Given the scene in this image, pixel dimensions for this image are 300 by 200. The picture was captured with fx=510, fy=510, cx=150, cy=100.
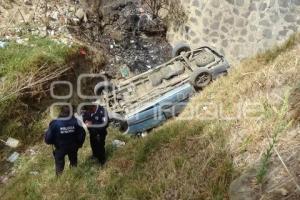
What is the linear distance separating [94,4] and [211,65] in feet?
14.5

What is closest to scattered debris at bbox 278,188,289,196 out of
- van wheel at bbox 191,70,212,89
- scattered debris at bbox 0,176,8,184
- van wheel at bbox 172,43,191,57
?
van wheel at bbox 191,70,212,89

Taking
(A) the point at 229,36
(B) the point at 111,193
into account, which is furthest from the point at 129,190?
(A) the point at 229,36

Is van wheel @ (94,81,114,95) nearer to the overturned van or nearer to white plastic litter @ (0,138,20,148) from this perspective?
the overturned van

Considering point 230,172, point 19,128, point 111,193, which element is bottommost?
point 19,128

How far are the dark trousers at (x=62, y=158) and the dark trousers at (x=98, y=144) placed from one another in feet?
1.09

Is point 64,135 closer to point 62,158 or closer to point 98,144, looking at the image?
point 62,158

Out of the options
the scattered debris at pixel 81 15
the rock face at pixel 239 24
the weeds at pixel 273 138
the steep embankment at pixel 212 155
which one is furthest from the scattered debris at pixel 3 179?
the rock face at pixel 239 24

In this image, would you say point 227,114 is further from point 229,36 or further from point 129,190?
point 229,36

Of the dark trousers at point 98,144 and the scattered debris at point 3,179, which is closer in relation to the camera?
the dark trousers at point 98,144

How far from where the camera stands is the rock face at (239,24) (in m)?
10.8

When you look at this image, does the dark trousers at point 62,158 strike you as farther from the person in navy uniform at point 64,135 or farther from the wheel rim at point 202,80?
the wheel rim at point 202,80

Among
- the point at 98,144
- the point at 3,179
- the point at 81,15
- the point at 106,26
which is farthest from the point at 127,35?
the point at 98,144

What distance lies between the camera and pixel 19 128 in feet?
34.6

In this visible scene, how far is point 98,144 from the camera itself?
26.4 ft
